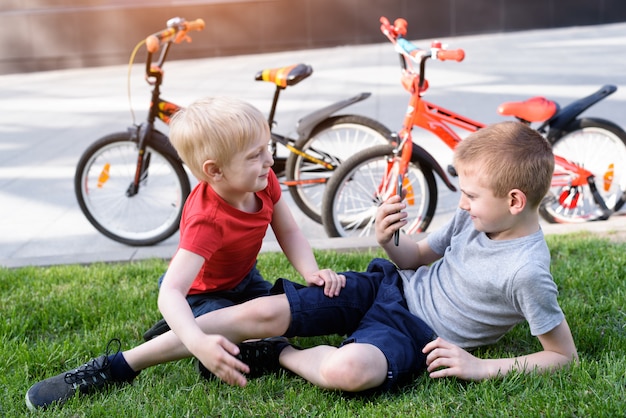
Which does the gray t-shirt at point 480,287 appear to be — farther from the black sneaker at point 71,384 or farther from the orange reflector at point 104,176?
the orange reflector at point 104,176

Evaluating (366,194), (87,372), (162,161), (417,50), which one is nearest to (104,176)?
(162,161)

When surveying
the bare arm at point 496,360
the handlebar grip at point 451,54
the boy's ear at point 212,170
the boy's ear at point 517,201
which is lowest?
the bare arm at point 496,360

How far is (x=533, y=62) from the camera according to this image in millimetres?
11016

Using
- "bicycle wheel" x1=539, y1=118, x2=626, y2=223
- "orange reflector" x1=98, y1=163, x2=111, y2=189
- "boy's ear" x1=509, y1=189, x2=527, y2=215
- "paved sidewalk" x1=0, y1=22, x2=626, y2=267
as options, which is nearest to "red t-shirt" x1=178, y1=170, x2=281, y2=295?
"boy's ear" x1=509, y1=189, x2=527, y2=215

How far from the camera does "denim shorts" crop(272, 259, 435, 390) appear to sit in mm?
2805

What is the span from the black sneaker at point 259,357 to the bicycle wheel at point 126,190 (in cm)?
215

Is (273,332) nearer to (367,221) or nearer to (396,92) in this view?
(367,221)

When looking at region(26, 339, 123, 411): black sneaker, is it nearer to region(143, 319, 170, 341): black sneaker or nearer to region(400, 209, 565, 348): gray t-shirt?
region(143, 319, 170, 341): black sneaker

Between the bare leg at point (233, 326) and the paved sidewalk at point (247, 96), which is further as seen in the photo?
the paved sidewalk at point (247, 96)

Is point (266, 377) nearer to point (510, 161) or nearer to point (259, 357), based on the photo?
point (259, 357)

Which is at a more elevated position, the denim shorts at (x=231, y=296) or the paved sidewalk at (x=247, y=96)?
the denim shorts at (x=231, y=296)

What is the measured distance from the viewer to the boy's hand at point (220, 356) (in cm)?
260

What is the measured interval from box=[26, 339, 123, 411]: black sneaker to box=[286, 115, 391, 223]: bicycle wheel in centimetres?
236

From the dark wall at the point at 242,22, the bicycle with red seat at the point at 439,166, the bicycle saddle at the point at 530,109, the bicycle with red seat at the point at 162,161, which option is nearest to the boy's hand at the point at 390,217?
the bicycle with red seat at the point at 439,166
